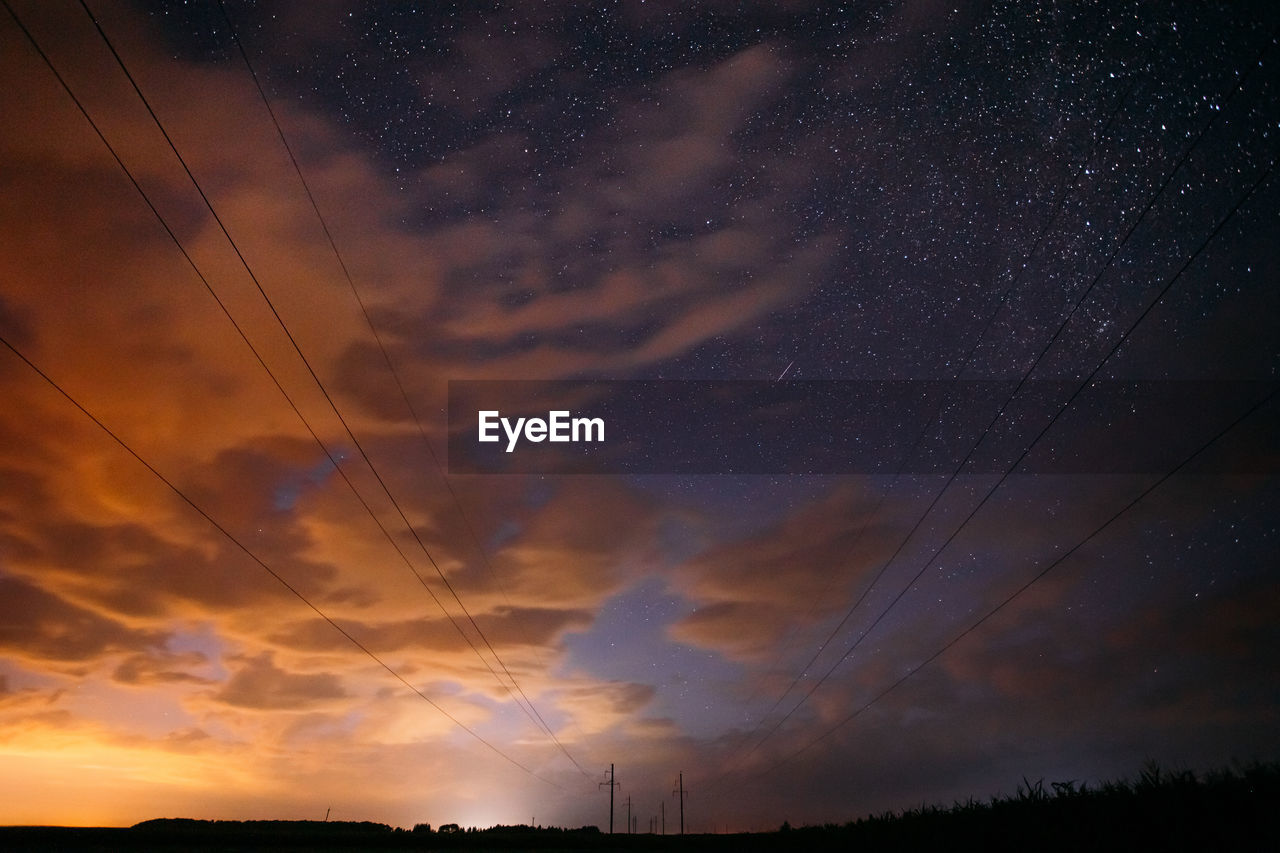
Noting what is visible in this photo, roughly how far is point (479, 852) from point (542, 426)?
3068cm

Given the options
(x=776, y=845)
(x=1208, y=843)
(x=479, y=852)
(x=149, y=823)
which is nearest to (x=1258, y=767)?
(x=1208, y=843)

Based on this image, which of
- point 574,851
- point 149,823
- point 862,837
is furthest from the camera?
point 149,823

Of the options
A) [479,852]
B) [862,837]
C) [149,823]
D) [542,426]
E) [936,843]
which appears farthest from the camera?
[149,823]

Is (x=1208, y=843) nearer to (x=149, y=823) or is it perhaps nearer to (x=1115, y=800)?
(x=1115, y=800)

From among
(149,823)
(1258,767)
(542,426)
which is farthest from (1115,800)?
(149,823)

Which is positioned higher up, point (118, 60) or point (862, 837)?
point (118, 60)

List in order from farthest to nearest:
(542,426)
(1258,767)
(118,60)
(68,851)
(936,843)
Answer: (68,851)
(542,426)
(936,843)
(118,60)
(1258,767)

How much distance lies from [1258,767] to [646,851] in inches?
1647

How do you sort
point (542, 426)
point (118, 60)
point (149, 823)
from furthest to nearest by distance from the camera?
point (149, 823)
point (542, 426)
point (118, 60)

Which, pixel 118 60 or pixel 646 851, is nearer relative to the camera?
pixel 118 60

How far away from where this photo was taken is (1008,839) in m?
12.1

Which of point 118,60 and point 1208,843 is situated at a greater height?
point 118,60

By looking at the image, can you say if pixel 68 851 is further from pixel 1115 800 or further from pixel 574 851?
pixel 1115 800

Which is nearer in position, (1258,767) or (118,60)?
(1258,767)
